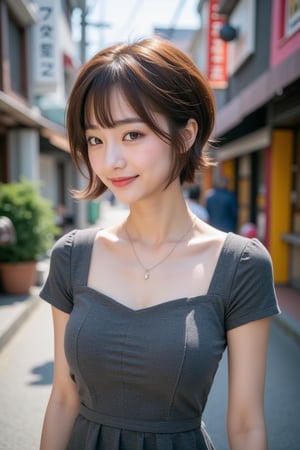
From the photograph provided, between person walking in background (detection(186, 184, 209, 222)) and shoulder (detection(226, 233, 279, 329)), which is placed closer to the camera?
shoulder (detection(226, 233, 279, 329))

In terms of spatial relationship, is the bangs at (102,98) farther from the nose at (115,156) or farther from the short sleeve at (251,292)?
the short sleeve at (251,292)

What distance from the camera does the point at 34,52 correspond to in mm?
10820

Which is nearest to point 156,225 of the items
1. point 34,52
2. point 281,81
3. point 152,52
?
point 152,52

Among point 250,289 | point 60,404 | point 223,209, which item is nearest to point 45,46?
point 223,209

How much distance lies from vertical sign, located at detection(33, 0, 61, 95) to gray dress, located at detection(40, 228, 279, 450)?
10.5m

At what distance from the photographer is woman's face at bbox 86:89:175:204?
1290mm

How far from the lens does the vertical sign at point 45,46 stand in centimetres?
1084

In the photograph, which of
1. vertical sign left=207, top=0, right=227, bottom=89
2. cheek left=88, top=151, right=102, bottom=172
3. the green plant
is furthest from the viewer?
vertical sign left=207, top=0, right=227, bottom=89

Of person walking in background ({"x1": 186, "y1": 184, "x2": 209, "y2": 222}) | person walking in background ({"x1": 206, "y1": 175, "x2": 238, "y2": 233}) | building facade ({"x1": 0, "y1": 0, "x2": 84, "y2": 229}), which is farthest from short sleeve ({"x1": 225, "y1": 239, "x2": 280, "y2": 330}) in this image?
building facade ({"x1": 0, "y1": 0, "x2": 84, "y2": 229})

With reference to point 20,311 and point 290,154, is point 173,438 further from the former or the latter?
point 290,154

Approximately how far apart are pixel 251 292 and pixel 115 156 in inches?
21.1

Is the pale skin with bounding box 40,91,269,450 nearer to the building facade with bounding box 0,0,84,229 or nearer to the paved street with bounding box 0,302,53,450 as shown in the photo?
the paved street with bounding box 0,302,53,450

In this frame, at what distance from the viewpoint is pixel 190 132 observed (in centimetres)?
144

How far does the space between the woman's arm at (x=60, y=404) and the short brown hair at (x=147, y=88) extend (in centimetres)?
59
